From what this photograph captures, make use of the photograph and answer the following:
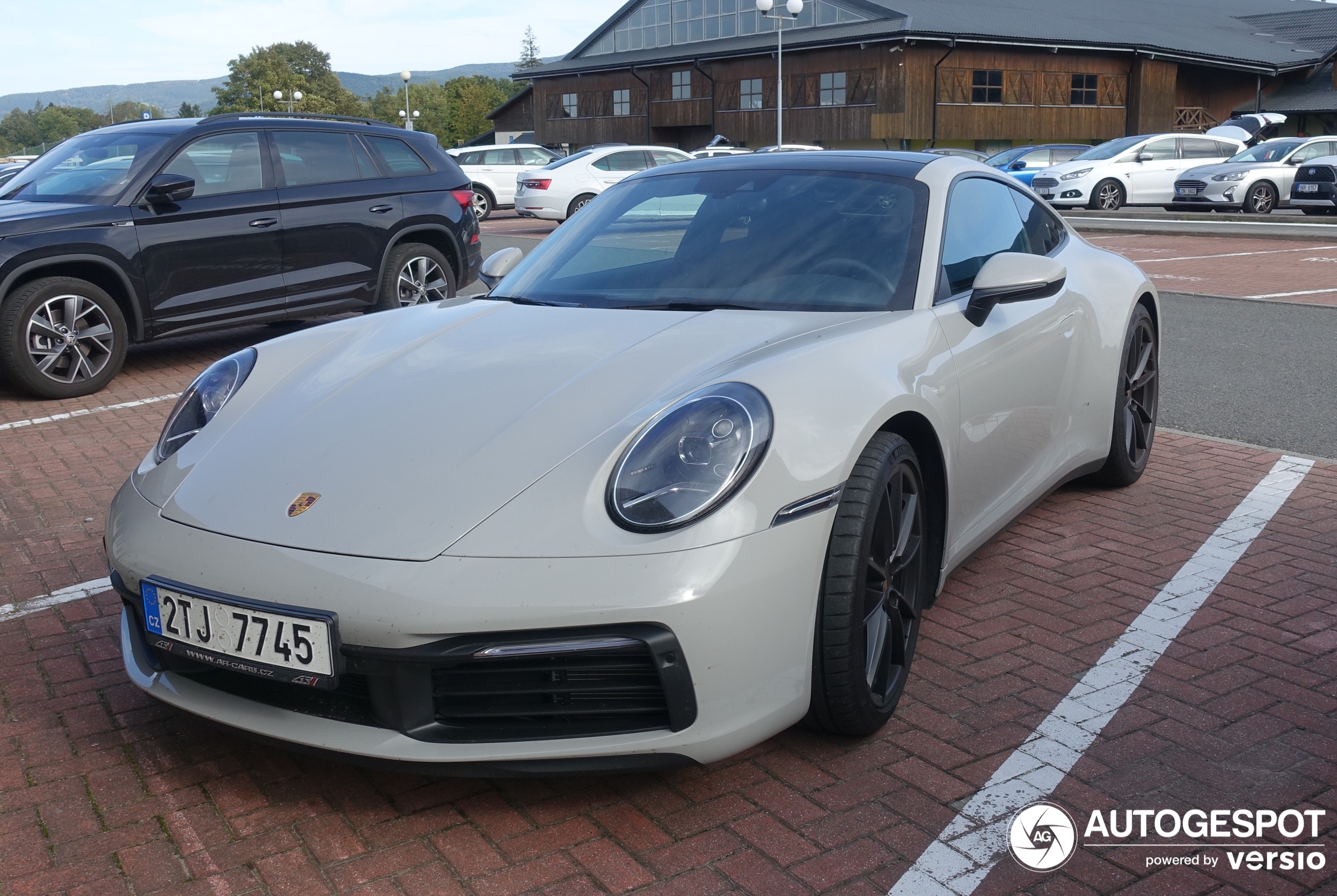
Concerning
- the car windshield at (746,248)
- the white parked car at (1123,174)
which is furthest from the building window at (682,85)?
the car windshield at (746,248)

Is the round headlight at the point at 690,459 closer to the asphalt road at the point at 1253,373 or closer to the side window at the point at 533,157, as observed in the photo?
the asphalt road at the point at 1253,373

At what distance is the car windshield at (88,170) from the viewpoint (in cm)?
754

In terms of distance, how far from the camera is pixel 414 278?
356 inches

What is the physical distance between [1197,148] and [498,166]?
1499 centimetres

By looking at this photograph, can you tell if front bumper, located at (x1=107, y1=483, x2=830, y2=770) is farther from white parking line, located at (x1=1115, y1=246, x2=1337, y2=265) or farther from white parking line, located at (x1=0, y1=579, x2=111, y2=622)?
white parking line, located at (x1=1115, y1=246, x2=1337, y2=265)

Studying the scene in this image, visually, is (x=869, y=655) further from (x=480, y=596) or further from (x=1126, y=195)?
(x=1126, y=195)

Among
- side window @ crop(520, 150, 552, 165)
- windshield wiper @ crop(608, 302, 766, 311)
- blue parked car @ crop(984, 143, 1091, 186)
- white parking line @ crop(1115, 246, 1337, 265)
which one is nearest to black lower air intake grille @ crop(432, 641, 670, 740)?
windshield wiper @ crop(608, 302, 766, 311)

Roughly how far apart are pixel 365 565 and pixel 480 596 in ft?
0.86

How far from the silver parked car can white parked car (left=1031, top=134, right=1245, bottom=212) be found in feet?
3.24

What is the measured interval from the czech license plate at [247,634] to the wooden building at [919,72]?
134 ft

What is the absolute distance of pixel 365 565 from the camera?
2410 millimetres

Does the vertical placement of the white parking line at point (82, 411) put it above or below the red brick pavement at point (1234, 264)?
below

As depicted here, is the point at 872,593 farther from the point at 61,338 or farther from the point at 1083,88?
the point at 1083,88

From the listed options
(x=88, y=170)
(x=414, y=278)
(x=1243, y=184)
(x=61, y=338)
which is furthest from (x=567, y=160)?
(x=61, y=338)
